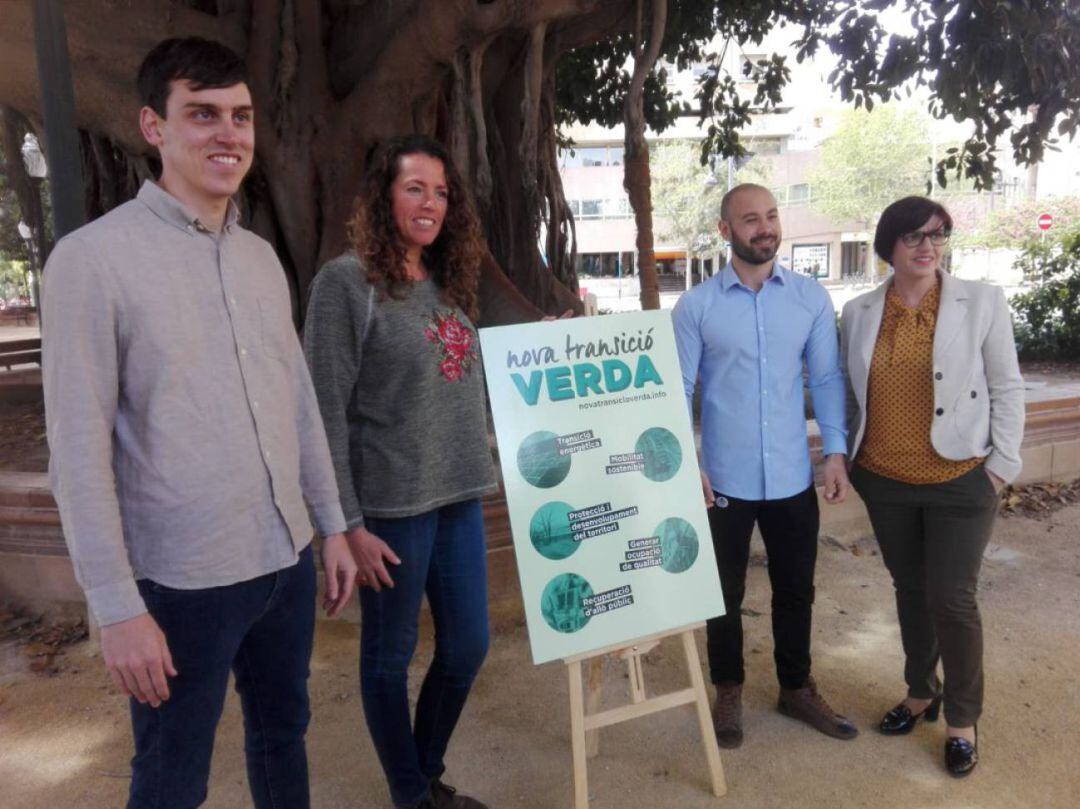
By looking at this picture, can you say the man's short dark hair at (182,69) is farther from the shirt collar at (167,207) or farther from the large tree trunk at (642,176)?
the large tree trunk at (642,176)

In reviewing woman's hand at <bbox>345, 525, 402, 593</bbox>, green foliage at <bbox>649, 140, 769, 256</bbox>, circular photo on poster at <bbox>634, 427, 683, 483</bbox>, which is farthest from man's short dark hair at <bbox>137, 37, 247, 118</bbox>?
green foliage at <bbox>649, 140, 769, 256</bbox>

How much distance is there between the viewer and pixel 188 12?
495 centimetres

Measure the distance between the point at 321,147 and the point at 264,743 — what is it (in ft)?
13.5

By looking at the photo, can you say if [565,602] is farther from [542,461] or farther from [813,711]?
[813,711]

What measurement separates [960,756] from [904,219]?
1.82 meters

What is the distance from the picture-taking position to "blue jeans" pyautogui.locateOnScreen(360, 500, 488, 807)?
2326 millimetres

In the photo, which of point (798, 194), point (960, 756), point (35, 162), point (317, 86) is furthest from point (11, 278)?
point (960, 756)

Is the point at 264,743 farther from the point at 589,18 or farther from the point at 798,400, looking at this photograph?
the point at 589,18

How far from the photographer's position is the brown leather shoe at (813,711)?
10.0 feet

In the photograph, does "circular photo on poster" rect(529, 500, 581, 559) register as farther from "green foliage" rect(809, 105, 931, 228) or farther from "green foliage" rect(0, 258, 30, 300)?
"green foliage" rect(0, 258, 30, 300)

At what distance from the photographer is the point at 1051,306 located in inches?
386

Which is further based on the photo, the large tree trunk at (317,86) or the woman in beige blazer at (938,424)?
the large tree trunk at (317,86)

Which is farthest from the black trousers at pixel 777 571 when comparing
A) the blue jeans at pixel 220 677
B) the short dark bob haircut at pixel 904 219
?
the blue jeans at pixel 220 677

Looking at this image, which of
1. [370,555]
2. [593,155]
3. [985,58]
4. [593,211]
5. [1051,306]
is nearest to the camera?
[370,555]
